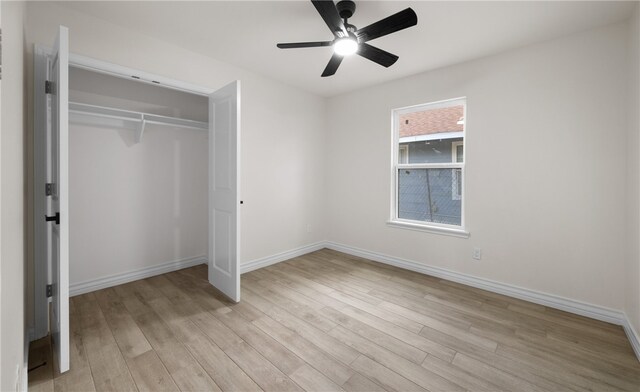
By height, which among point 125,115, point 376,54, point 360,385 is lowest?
point 360,385

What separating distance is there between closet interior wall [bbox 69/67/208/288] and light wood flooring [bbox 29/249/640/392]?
0.50 meters

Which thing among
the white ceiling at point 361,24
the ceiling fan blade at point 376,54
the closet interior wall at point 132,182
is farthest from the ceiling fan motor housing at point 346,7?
the closet interior wall at point 132,182

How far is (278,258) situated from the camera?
3.97m

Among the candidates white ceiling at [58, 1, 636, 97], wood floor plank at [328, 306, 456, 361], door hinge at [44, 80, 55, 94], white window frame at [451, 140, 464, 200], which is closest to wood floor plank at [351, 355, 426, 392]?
wood floor plank at [328, 306, 456, 361]

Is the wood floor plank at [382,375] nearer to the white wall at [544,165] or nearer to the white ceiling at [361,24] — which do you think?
the white wall at [544,165]

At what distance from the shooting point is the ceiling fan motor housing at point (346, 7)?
2033 mm

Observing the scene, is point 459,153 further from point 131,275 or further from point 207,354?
point 131,275

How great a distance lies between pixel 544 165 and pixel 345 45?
88.8 inches

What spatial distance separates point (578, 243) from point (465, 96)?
1862 millimetres

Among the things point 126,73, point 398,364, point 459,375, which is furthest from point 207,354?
point 126,73

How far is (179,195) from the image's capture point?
365 centimetres

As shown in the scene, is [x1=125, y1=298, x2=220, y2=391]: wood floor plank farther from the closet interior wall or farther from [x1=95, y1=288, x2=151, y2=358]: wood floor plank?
the closet interior wall

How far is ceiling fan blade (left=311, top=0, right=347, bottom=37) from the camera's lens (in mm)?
1748

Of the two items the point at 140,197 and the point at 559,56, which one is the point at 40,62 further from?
the point at 559,56
